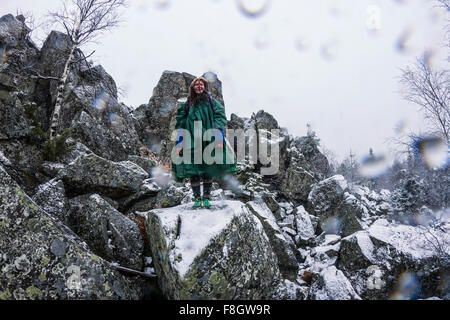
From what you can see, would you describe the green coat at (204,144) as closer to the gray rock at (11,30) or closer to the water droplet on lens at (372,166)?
the gray rock at (11,30)

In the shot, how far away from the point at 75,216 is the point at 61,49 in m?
13.1

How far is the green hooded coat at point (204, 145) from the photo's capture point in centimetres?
499

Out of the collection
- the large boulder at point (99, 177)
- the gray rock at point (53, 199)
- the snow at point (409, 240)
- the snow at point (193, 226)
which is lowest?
the snow at point (409, 240)

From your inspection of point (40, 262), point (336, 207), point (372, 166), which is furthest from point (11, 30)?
point (372, 166)

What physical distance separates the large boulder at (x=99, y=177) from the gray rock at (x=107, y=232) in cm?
109

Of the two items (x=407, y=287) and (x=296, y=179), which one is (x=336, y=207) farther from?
(x=407, y=287)

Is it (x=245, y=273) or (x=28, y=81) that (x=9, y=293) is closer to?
(x=245, y=273)

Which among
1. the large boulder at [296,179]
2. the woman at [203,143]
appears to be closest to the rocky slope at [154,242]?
the woman at [203,143]

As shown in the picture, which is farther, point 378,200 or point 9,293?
point 378,200

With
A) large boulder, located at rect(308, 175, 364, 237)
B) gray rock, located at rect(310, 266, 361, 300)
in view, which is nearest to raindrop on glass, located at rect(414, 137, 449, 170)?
large boulder, located at rect(308, 175, 364, 237)

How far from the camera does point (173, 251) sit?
374 cm

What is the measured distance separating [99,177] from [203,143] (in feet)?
11.3

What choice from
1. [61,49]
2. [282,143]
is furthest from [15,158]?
[282,143]

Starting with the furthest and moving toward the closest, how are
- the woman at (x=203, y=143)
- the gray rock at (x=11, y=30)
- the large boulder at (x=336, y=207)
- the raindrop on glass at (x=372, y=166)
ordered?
1. the raindrop on glass at (x=372, y=166)
2. the gray rock at (x=11, y=30)
3. the large boulder at (x=336, y=207)
4. the woman at (x=203, y=143)
